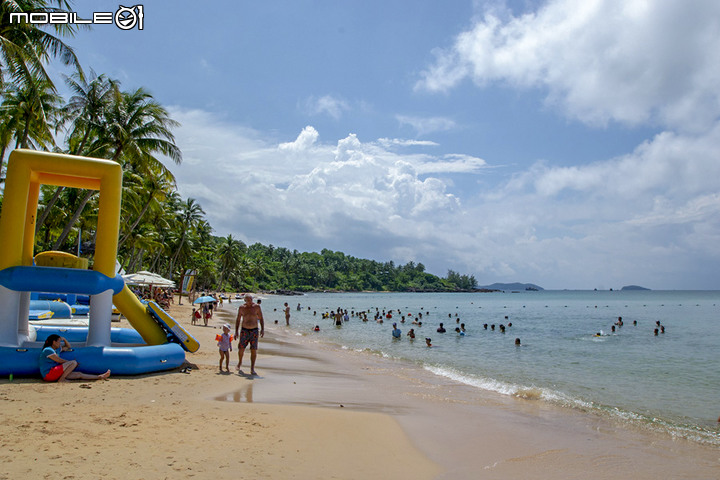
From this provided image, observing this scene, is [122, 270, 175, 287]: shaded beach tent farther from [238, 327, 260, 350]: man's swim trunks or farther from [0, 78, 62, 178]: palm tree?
[238, 327, 260, 350]: man's swim trunks

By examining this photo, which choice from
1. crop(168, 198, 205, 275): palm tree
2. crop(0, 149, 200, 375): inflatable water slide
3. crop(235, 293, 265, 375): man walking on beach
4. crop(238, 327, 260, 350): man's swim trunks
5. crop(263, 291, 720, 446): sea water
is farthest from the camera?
crop(168, 198, 205, 275): palm tree

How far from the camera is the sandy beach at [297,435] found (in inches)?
182

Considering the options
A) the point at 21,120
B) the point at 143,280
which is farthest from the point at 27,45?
the point at 143,280

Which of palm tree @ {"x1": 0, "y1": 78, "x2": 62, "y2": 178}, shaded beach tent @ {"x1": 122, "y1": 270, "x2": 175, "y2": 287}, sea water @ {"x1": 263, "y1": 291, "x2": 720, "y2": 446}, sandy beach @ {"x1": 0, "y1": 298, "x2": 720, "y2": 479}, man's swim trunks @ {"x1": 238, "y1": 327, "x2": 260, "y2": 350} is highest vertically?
palm tree @ {"x1": 0, "y1": 78, "x2": 62, "y2": 178}

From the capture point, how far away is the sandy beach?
462 cm

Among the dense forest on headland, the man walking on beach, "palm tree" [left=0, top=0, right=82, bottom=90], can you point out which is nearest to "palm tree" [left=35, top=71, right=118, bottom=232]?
the dense forest on headland

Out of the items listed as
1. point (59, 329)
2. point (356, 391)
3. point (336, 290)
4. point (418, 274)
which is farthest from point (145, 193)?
point (418, 274)

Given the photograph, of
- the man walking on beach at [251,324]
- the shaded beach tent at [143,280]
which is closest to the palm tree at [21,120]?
the shaded beach tent at [143,280]

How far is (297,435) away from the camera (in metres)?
5.78

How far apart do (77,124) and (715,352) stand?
93.3 feet

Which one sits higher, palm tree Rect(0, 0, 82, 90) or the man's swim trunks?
palm tree Rect(0, 0, 82, 90)

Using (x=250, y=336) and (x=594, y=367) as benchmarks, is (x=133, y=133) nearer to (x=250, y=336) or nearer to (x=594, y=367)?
(x=250, y=336)

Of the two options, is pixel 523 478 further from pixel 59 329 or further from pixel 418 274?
pixel 418 274

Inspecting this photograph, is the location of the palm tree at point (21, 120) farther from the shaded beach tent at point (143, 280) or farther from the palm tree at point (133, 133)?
the shaded beach tent at point (143, 280)
